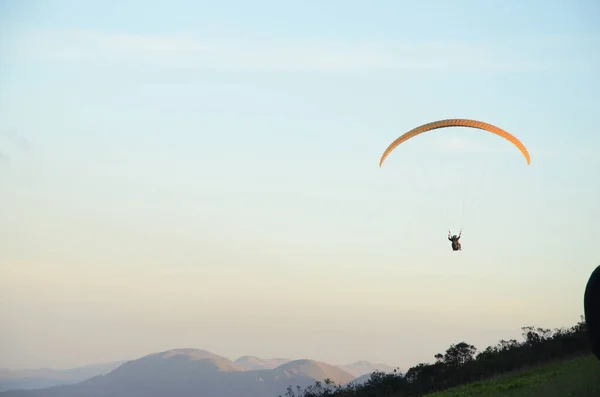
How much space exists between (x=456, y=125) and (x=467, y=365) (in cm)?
2287

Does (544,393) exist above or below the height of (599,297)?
below

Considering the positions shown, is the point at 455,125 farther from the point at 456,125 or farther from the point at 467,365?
the point at 467,365

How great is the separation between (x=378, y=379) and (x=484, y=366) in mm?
14307

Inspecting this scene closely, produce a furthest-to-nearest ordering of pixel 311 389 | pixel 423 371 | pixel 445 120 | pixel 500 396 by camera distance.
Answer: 1. pixel 311 389
2. pixel 423 371
3. pixel 445 120
4. pixel 500 396

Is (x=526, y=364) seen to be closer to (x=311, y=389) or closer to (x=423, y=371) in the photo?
(x=423, y=371)

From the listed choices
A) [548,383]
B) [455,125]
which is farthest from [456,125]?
[548,383]

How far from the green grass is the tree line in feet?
21.1

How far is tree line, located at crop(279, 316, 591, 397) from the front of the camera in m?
62.7

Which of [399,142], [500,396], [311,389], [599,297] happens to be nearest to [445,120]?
[399,142]

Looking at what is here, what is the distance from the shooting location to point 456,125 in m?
59.4

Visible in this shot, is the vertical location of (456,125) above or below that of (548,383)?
above

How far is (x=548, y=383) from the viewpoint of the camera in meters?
44.3

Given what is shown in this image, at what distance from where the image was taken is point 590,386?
128 feet

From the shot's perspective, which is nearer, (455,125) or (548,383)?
(548,383)
